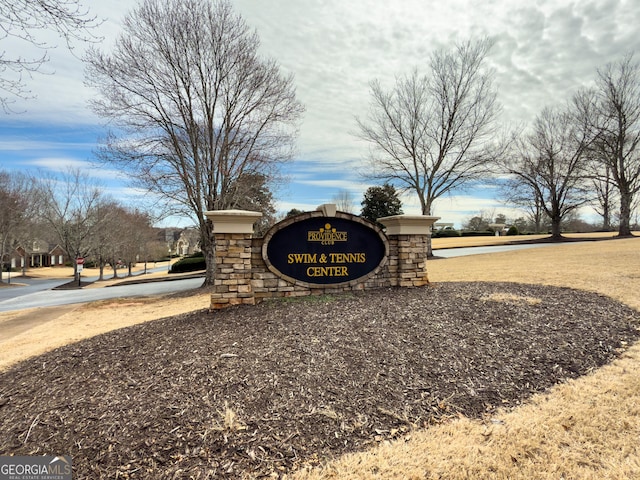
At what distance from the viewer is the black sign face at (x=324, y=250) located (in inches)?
230

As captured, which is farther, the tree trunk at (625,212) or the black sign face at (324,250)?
the tree trunk at (625,212)

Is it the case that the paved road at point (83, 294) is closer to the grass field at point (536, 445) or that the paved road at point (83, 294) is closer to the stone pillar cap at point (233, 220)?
the stone pillar cap at point (233, 220)

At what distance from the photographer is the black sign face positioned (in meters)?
5.84

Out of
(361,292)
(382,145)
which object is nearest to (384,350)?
(361,292)

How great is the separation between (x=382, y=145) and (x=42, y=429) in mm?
19570

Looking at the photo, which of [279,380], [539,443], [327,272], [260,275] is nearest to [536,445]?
[539,443]

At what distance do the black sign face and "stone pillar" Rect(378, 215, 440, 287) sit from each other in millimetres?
406

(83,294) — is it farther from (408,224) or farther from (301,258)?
(408,224)

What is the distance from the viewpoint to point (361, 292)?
623 cm

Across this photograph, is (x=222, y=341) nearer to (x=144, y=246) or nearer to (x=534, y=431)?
(x=534, y=431)

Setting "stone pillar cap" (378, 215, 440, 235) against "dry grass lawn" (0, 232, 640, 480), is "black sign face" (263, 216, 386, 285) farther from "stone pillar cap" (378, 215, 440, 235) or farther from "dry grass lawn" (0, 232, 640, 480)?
"dry grass lawn" (0, 232, 640, 480)

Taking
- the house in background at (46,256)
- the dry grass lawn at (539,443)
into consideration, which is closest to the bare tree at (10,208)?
the house in background at (46,256)

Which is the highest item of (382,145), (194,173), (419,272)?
(382,145)

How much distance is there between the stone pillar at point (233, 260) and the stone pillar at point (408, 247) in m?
2.89
